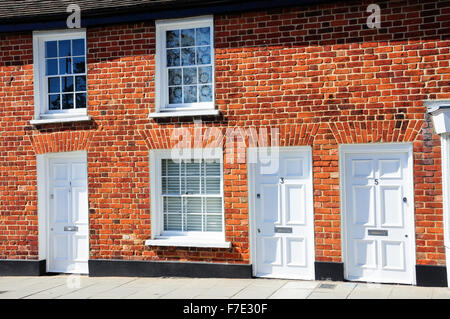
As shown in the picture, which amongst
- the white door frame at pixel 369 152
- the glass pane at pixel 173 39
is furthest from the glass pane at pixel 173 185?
the white door frame at pixel 369 152

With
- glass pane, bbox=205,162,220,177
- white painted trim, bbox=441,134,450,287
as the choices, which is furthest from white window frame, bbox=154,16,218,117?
white painted trim, bbox=441,134,450,287

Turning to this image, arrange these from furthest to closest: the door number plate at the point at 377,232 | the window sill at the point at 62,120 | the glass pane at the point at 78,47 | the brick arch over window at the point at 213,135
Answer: the glass pane at the point at 78,47 < the window sill at the point at 62,120 < the brick arch over window at the point at 213,135 < the door number plate at the point at 377,232

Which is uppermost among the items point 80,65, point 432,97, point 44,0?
point 44,0

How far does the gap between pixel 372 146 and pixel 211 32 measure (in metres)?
3.62

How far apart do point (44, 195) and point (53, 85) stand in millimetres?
2258

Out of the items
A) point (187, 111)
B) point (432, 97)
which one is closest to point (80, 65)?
point (187, 111)

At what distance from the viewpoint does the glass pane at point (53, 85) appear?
11.1 meters

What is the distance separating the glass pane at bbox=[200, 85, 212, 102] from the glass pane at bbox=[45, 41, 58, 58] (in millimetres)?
3217

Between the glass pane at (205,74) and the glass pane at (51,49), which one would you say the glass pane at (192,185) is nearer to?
A: the glass pane at (205,74)

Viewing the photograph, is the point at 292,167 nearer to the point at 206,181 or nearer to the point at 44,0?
the point at 206,181

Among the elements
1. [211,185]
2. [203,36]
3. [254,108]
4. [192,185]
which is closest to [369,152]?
[254,108]

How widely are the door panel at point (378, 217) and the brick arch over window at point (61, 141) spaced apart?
5.06m

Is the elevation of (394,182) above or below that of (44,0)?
below

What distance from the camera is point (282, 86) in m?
9.70
